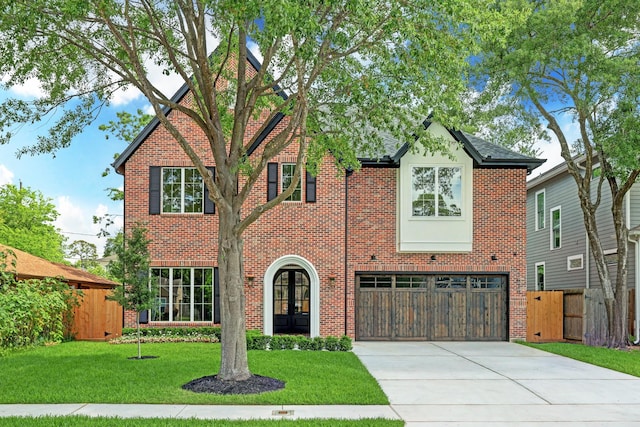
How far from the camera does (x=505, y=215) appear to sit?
21.1 m

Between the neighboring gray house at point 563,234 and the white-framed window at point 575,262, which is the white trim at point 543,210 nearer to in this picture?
the neighboring gray house at point 563,234

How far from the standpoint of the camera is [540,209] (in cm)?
2956

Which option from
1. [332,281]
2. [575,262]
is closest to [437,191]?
[332,281]

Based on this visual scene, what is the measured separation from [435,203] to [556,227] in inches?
381

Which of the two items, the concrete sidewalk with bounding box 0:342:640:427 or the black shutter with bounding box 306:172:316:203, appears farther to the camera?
the black shutter with bounding box 306:172:316:203

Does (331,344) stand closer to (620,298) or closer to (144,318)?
(144,318)

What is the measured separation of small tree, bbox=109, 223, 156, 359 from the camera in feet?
51.8

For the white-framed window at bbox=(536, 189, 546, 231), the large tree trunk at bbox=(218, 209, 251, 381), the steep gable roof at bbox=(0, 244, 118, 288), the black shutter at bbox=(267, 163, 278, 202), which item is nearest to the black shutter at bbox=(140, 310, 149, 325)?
the steep gable roof at bbox=(0, 244, 118, 288)

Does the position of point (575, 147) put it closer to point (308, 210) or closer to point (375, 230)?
point (375, 230)

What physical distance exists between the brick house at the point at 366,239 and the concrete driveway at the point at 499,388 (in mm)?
2874

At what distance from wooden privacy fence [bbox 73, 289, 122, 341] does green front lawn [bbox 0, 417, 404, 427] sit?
1232 cm

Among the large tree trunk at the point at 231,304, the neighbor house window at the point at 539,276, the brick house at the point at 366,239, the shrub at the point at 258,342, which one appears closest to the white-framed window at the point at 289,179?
the brick house at the point at 366,239

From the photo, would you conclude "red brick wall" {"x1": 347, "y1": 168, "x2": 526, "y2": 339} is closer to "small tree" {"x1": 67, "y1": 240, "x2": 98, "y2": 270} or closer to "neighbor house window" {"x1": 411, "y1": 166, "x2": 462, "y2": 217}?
"neighbor house window" {"x1": 411, "y1": 166, "x2": 462, "y2": 217}

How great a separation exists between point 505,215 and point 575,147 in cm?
321
